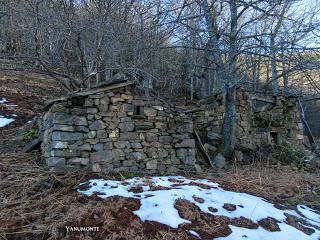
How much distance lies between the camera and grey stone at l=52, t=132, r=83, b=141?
19.7 feet

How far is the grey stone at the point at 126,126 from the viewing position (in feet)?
21.7

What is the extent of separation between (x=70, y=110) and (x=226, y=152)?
3.94 metres

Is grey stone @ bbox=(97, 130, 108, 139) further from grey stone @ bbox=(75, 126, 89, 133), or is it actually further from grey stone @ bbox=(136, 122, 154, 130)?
grey stone @ bbox=(136, 122, 154, 130)

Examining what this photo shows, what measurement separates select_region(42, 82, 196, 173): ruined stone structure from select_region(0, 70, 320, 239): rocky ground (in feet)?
1.16

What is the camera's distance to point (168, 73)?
1324 cm

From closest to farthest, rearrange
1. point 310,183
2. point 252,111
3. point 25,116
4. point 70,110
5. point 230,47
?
point 70,110
point 310,183
point 230,47
point 252,111
point 25,116

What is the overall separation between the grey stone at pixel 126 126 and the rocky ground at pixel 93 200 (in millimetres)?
887

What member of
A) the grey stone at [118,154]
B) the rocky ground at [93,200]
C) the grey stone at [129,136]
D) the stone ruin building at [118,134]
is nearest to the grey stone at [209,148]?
the stone ruin building at [118,134]

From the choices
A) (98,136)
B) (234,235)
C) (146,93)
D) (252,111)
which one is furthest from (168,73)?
(234,235)

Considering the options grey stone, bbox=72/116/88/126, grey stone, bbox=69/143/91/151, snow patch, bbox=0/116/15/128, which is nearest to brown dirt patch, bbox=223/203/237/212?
grey stone, bbox=69/143/91/151

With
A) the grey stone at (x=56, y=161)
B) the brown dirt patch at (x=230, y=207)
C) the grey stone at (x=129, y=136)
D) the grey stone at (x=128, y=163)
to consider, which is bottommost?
the brown dirt patch at (x=230, y=207)

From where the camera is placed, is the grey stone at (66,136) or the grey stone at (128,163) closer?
the grey stone at (66,136)

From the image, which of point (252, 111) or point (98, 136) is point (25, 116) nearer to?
point (98, 136)

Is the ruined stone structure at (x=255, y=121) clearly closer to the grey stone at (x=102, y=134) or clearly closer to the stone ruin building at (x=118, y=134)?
the stone ruin building at (x=118, y=134)
